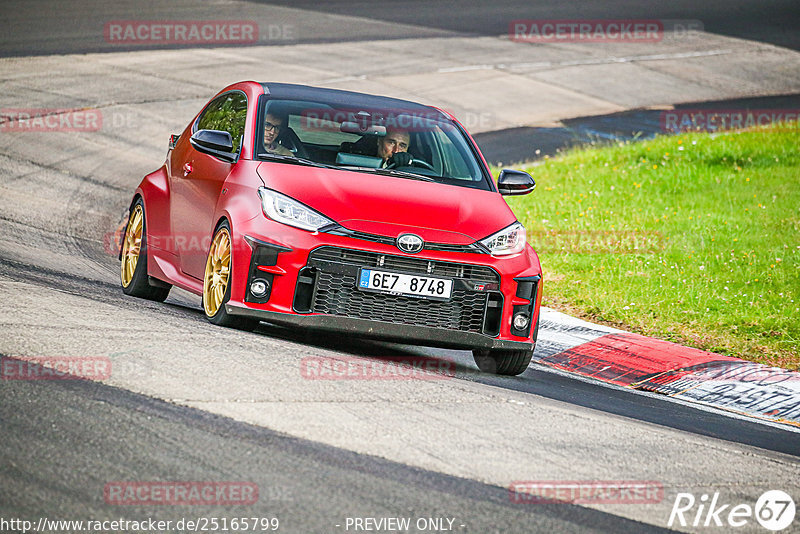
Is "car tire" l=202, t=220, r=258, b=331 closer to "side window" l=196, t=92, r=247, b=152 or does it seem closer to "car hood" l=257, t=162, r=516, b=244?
"car hood" l=257, t=162, r=516, b=244

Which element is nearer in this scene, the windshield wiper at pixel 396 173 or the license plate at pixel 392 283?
the license plate at pixel 392 283

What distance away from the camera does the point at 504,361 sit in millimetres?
7836

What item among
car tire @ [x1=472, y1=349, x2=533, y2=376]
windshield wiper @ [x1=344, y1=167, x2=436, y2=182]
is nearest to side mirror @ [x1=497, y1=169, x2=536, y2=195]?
windshield wiper @ [x1=344, y1=167, x2=436, y2=182]

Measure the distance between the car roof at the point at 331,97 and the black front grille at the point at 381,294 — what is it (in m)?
1.87

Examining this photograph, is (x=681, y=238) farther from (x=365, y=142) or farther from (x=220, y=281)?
(x=220, y=281)

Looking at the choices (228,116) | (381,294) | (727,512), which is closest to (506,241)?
(381,294)

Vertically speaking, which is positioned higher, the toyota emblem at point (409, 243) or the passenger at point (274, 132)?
the passenger at point (274, 132)

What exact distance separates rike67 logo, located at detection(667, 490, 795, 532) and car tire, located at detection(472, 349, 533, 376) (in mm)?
2491

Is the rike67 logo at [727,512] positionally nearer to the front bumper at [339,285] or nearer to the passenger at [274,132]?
the front bumper at [339,285]

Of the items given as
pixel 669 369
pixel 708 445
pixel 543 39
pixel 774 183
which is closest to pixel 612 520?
pixel 708 445

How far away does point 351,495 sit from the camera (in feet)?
15.2

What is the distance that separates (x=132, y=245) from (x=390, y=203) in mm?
2714

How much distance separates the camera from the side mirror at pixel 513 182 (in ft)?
27.4

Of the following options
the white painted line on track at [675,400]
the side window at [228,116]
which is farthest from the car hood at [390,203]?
the white painted line on track at [675,400]
